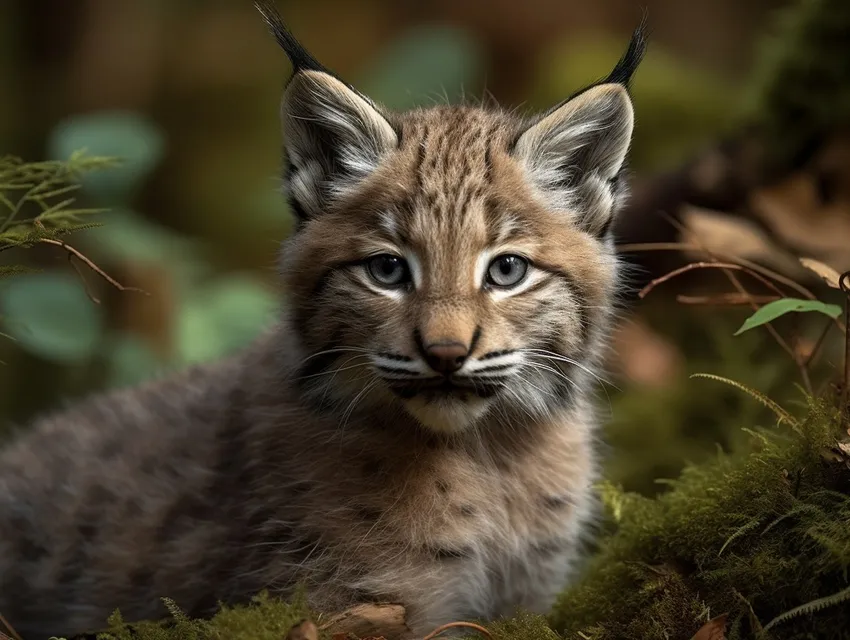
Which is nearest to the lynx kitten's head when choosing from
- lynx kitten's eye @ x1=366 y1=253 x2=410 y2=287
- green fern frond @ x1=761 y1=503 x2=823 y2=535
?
lynx kitten's eye @ x1=366 y1=253 x2=410 y2=287

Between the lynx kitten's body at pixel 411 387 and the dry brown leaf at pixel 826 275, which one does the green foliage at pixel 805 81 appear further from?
the dry brown leaf at pixel 826 275

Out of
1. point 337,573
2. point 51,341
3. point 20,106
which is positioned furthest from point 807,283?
point 20,106

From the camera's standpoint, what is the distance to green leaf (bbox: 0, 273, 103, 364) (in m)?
5.25

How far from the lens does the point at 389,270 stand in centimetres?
298

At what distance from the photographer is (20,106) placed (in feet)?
28.9

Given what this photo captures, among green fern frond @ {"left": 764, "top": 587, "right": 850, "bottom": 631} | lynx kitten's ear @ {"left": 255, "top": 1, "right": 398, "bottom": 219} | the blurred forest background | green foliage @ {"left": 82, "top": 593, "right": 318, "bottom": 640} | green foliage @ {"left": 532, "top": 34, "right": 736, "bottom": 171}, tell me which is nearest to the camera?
green fern frond @ {"left": 764, "top": 587, "right": 850, "bottom": 631}

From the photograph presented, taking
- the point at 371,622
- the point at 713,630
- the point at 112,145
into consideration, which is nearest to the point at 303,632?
the point at 371,622

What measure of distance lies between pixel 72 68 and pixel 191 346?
13.8 ft

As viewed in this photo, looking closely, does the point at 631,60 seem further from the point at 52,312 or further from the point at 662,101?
the point at 662,101

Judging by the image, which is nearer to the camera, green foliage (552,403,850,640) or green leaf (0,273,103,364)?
green foliage (552,403,850,640)

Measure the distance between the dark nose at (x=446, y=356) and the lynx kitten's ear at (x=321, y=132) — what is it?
32.0 inches

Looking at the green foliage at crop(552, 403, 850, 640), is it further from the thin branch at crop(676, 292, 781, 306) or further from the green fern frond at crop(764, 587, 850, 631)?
the thin branch at crop(676, 292, 781, 306)

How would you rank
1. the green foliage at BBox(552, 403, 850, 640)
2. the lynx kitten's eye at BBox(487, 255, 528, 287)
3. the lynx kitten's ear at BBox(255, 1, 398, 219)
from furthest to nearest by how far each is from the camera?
1. the lynx kitten's ear at BBox(255, 1, 398, 219)
2. the lynx kitten's eye at BBox(487, 255, 528, 287)
3. the green foliage at BBox(552, 403, 850, 640)

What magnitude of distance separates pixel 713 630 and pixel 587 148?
1647 mm
